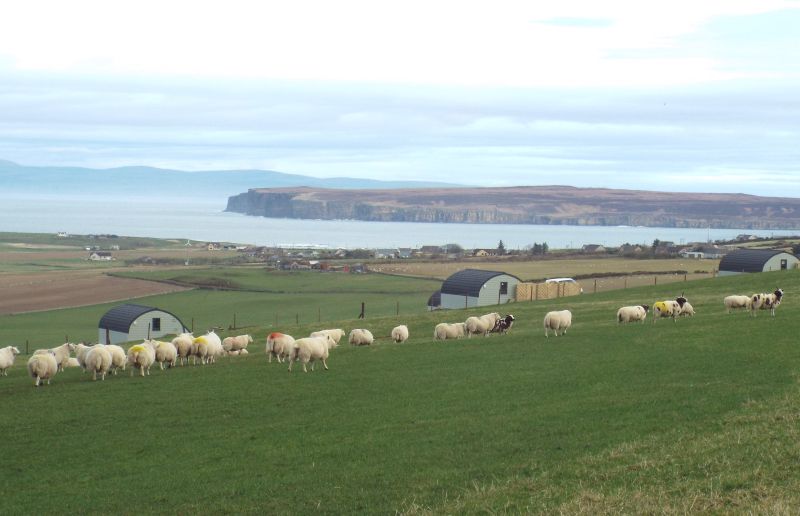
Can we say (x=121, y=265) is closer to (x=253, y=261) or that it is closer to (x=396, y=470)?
(x=253, y=261)

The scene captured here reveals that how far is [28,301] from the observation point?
7650cm

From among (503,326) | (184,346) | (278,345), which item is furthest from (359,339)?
(184,346)

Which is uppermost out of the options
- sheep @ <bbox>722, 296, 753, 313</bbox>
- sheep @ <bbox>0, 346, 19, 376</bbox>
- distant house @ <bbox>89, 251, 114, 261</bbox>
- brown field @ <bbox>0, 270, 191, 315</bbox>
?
sheep @ <bbox>722, 296, 753, 313</bbox>

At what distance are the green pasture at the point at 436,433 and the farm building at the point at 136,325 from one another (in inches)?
868

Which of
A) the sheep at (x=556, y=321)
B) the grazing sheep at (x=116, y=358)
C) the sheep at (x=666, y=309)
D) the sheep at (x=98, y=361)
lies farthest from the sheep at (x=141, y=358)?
the sheep at (x=666, y=309)

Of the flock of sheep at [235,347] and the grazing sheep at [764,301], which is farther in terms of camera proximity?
the grazing sheep at [764,301]

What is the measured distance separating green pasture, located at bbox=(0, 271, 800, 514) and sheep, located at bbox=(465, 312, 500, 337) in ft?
15.9

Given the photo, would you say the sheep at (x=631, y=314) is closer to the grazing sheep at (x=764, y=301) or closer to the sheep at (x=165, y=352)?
the grazing sheep at (x=764, y=301)

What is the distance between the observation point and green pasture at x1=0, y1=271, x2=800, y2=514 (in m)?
12.9

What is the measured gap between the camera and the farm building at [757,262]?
61094 mm

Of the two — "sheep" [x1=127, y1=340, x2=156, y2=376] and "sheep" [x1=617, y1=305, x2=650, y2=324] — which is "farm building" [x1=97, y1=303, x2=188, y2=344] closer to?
"sheep" [x1=127, y1=340, x2=156, y2=376]

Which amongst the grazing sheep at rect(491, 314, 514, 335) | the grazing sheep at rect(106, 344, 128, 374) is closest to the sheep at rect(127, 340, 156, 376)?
the grazing sheep at rect(106, 344, 128, 374)

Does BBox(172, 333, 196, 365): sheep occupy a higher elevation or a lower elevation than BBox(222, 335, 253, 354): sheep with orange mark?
higher

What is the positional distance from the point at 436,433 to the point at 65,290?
2924 inches
